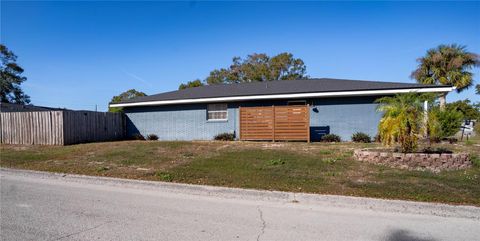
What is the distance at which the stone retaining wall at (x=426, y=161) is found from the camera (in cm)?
802

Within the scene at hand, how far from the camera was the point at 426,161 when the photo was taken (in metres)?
8.13

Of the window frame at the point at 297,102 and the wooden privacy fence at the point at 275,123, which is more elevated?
the window frame at the point at 297,102

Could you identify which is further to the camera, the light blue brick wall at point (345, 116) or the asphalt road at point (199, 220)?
the light blue brick wall at point (345, 116)

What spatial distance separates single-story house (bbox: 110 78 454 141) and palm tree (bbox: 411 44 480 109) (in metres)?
10.5

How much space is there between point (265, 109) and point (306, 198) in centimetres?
1033

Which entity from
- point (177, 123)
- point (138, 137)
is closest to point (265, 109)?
point (177, 123)

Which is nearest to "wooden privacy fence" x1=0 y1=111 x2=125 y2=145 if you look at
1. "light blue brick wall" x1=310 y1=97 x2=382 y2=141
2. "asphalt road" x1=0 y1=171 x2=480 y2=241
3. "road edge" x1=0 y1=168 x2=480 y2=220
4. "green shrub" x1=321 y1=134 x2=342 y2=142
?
"road edge" x1=0 y1=168 x2=480 y2=220

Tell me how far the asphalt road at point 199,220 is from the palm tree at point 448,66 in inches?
907

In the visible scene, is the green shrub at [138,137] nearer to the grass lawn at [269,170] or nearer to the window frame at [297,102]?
the grass lawn at [269,170]

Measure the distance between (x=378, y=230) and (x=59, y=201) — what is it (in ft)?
18.3

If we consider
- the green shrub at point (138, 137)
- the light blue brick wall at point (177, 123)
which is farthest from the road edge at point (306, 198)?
the green shrub at point (138, 137)

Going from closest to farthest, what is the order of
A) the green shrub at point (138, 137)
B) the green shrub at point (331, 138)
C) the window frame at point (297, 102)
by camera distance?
the green shrub at point (331, 138) < the window frame at point (297, 102) < the green shrub at point (138, 137)

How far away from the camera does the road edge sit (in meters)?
5.09

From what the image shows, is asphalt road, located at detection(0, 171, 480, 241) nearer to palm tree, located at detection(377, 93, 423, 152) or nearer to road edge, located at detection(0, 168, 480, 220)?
road edge, located at detection(0, 168, 480, 220)
